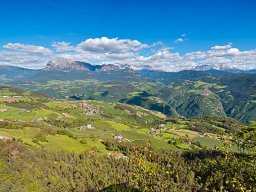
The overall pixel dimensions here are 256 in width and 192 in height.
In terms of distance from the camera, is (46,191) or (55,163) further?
(55,163)

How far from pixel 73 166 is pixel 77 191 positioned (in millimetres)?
26490

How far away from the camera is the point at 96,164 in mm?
184000

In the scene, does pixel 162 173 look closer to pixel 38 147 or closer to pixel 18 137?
pixel 38 147

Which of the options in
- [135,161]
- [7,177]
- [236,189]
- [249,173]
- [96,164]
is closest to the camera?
[236,189]

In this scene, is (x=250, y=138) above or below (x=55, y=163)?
above

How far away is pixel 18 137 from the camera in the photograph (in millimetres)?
193875

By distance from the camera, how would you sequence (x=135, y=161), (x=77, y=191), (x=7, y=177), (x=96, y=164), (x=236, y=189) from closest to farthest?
(x=236, y=189)
(x=135, y=161)
(x=7, y=177)
(x=77, y=191)
(x=96, y=164)

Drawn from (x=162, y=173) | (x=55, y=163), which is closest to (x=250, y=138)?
(x=162, y=173)

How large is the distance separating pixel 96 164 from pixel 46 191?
49718 mm

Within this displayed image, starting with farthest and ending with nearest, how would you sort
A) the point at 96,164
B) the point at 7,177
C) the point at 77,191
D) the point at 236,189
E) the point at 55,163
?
the point at 96,164 < the point at 55,163 < the point at 77,191 < the point at 7,177 < the point at 236,189

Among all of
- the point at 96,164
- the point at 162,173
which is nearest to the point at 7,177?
the point at 96,164

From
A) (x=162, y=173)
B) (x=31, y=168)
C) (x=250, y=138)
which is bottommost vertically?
(x=31, y=168)

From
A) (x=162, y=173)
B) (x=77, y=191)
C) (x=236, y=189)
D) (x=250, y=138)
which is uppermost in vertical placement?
(x=250, y=138)

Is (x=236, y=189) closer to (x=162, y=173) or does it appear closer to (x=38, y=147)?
(x=162, y=173)
